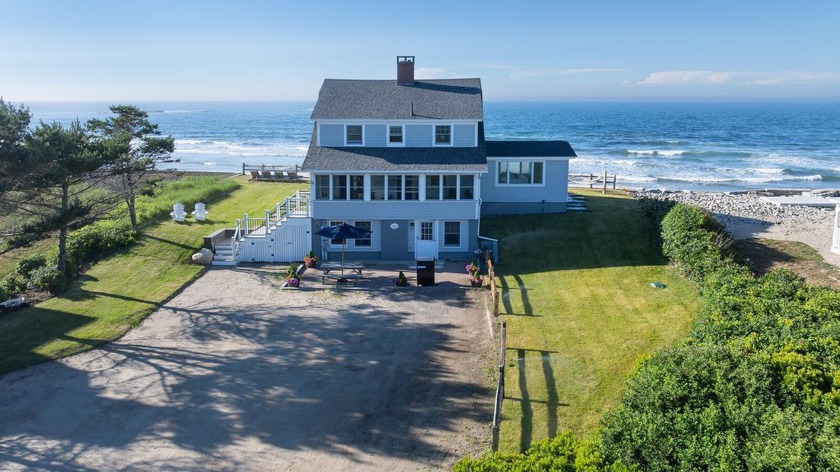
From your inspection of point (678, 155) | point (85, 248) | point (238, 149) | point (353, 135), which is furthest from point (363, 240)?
point (238, 149)

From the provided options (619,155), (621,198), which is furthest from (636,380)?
(619,155)

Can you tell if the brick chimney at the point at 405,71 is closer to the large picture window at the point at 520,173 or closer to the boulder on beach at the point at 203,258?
the large picture window at the point at 520,173

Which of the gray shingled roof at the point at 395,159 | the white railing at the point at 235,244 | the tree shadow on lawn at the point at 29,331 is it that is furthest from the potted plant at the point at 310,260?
the tree shadow on lawn at the point at 29,331

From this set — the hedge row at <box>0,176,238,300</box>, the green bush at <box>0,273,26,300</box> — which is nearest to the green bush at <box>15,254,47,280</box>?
the hedge row at <box>0,176,238,300</box>

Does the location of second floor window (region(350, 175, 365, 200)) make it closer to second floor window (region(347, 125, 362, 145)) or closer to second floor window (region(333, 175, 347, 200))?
second floor window (region(333, 175, 347, 200))

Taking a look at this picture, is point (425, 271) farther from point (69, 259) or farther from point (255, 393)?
point (69, 259)
